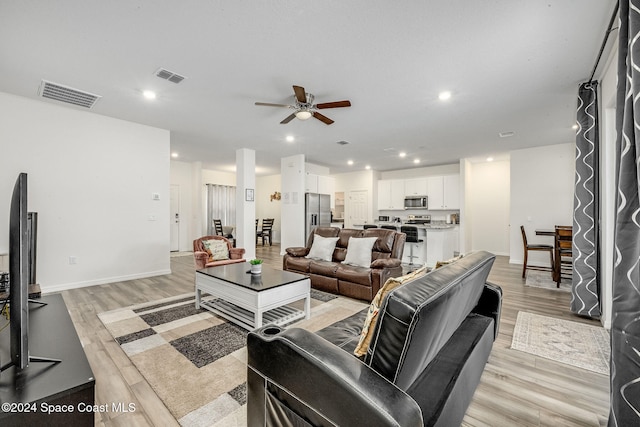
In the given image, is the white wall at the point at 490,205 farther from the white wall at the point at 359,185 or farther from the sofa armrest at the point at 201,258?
the sofa armrest at the point at 201,258

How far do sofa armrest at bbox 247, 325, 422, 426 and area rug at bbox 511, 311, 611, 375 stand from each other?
2.21 metres

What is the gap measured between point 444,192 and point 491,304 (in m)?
6.24

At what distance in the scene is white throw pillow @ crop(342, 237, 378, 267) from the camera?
3924 millimetres

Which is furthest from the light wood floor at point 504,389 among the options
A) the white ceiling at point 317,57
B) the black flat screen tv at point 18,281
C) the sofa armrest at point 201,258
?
the white ceiling at point 317,57

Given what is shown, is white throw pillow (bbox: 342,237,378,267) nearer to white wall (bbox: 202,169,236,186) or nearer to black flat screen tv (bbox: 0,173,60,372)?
black flat screen tv (bbox: 0,173,60,372)

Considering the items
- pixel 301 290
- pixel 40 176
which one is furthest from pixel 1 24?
pixel 301 290

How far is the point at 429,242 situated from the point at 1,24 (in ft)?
22.6

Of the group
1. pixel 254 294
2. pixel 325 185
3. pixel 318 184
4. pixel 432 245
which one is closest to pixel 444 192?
pixel 432 245

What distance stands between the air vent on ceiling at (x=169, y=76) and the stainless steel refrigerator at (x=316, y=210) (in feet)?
14.8

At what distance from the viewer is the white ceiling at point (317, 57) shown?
2154 mm

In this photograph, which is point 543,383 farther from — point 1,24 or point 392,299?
point 1,24

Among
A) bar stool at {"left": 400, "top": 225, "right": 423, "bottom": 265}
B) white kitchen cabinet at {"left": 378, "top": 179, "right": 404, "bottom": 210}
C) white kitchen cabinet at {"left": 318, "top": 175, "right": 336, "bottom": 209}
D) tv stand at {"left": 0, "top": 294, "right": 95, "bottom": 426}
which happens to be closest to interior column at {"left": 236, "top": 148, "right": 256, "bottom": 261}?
white kitchen cabinet at {"left": 318, "top": 175, "right": 336, "bottom": 209}

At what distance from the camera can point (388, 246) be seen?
3988mm

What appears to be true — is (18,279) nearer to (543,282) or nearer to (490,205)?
(543,282)
